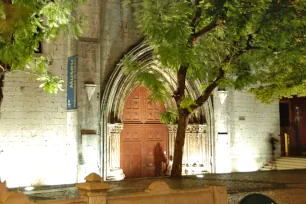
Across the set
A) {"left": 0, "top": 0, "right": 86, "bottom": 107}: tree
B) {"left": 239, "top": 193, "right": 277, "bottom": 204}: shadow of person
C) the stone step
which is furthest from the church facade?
{"left": 239, "top": 193, "right": 277, "bottom": 204}: shadow of person

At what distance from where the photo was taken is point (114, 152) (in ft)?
47.2

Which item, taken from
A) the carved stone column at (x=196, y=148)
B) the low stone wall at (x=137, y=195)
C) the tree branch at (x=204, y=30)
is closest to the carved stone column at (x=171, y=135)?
the carved stone column at (x=196, y=148)

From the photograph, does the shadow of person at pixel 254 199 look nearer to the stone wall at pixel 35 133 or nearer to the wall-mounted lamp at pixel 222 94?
the stone wall at pixel 35 133

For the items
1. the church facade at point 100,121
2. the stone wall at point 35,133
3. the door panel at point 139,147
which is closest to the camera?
the stone wall at point 35,133

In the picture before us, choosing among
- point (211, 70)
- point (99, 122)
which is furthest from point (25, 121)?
point (211, 70)

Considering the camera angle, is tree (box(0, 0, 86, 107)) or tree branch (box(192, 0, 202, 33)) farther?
tree branch (box(192, 0, 202, 33))

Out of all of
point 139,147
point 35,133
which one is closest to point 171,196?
point 35,133

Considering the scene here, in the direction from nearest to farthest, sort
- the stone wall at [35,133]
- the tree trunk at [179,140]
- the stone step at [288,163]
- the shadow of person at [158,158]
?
the tree trunk at [179,140]
the stone wall at [35,133]
the shadow of person at [158,158]
the stone step at [288,163]

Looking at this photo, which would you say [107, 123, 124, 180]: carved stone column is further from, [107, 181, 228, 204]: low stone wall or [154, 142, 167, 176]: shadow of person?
[107, 181, 228, 204]: low stone wall

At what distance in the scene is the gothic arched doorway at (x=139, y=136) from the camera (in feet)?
50.6

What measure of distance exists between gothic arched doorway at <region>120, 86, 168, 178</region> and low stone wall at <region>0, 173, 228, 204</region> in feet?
26.0

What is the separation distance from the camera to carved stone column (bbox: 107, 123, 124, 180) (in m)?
14.1

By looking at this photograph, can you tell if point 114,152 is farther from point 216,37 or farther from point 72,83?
point 216,37

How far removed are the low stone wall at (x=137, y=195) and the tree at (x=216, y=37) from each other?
12.8ft
